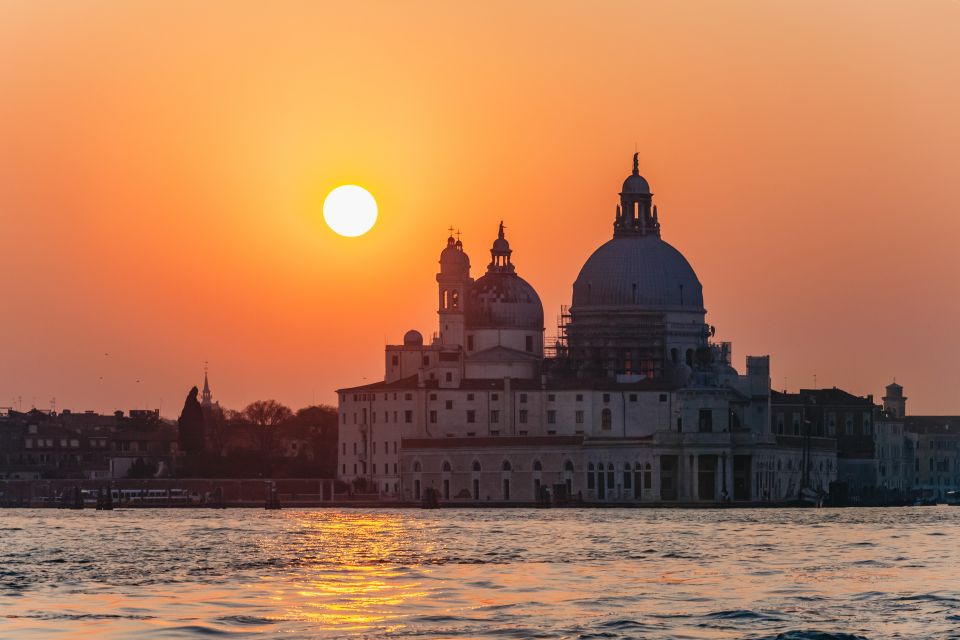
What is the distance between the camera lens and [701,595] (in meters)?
50.3

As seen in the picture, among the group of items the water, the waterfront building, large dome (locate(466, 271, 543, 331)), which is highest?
large dome (locate(466, 271, 543, 331))

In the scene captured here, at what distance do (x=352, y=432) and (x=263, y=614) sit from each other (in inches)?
3716

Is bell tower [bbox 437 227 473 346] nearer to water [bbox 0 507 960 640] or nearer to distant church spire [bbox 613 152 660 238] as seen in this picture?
distant church spire [bbox 613 152 660 238]

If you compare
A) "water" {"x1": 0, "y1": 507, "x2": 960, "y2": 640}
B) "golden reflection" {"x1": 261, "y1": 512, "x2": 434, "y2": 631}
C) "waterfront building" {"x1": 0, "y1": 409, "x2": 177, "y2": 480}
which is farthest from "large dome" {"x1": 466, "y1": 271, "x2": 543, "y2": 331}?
"water" {"x1": 0, "y1": 507, "x2": 960, "y2": 640}

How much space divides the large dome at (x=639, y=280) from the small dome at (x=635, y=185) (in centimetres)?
384

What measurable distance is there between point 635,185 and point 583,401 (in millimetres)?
16953

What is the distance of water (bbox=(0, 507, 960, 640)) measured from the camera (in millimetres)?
43938

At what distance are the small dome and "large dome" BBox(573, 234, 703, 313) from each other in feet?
12.6

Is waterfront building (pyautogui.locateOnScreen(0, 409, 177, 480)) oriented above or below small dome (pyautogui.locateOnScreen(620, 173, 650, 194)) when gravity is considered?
below

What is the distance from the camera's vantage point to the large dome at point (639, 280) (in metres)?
141

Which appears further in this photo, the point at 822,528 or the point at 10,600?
the point at 822,528

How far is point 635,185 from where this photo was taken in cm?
14638

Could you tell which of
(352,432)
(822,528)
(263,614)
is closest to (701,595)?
(263,614)

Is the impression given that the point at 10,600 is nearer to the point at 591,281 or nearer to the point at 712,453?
the point at 712,453
